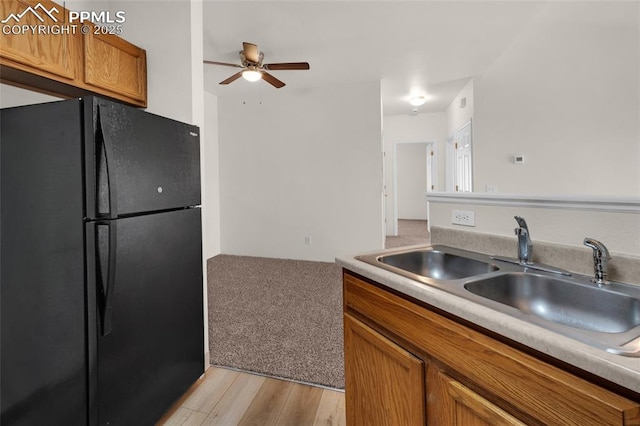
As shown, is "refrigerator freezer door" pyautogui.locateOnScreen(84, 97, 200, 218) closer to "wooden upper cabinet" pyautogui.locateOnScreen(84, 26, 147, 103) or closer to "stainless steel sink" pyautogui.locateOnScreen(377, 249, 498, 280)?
"wooden upper cabinet" pyautogui.locateOnScreen(84, 26, 147, 103)

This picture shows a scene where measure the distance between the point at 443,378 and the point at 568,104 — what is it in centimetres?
414

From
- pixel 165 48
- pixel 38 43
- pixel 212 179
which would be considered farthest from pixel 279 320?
pixel 212 179

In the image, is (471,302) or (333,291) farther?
(333,291)

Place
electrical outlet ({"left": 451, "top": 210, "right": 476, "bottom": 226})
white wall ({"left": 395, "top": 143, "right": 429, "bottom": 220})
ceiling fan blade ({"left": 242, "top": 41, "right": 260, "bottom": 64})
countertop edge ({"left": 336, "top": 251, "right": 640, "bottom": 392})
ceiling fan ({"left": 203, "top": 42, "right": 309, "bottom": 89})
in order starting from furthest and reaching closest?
1. white wall ({"left": 395, "top": 143, "right": 429, "bottom": 220})
2. ceiling fan ({"left": 203, "top": 42, "right": 309, "bottom": 89})
3. ceiling fan blade ({"left": 242, "top": 41, "right": 260, "bottom": 64})
4. electrical outlet ({"left": 451, "top": 210, "right": 476, "bottom": 226})
5. countertop edge ({"left": 336, "top": 251, "right": 640, "bottom": 392})

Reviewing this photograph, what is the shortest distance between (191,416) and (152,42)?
227cm

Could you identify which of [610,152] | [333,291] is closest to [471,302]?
[333,291]

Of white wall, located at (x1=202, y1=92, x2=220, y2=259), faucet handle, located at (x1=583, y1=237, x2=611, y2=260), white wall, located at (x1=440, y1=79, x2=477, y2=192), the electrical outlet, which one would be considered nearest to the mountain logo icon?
the electrical outlet

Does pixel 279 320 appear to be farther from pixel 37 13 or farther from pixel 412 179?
pixel 412 179

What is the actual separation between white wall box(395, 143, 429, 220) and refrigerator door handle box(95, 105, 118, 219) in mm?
8491

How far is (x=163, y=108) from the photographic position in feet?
6.48

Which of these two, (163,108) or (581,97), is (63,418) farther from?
(581,97)

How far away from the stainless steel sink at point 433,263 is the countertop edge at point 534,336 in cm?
43

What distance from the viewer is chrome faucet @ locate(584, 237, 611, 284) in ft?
3.20

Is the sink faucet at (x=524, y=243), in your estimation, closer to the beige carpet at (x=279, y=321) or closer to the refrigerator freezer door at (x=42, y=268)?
the beige carpet at (x=279, y=321)
